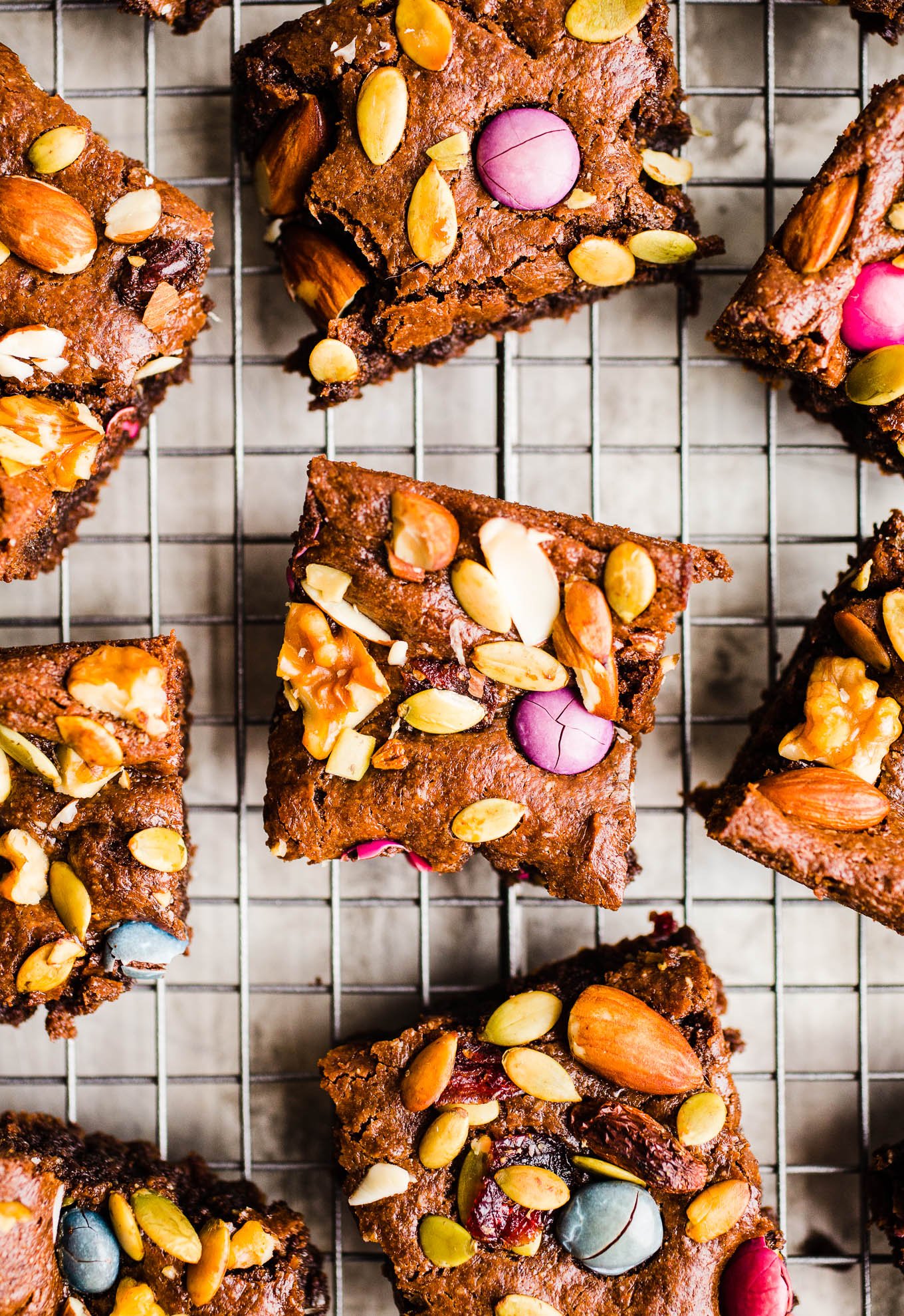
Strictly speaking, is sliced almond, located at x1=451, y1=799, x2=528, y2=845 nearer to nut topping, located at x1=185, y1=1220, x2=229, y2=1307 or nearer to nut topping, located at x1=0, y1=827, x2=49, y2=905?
nut topping, located at x1=0, y1=827, x2=49, y2=905

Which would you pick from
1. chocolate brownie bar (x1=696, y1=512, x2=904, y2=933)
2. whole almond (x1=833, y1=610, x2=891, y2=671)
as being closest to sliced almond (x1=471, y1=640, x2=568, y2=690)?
chocolate brownie bar (x1=696, y1=512, x2=904, y2=933)

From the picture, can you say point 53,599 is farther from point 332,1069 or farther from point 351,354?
point 332,1069

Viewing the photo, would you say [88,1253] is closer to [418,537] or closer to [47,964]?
[47,964]

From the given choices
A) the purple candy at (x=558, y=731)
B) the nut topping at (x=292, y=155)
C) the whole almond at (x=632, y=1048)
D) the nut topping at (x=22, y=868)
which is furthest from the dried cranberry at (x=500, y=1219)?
the nut topping at (x=292, y=155)

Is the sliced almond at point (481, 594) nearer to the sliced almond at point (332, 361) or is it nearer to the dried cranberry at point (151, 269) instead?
the sliced almond at point (332, 361)

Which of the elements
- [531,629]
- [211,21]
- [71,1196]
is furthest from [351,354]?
[71,1196]

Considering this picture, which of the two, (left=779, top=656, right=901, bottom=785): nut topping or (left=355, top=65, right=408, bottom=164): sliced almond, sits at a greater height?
(left=355, top=65, right=408, bottom=164): sliced almond

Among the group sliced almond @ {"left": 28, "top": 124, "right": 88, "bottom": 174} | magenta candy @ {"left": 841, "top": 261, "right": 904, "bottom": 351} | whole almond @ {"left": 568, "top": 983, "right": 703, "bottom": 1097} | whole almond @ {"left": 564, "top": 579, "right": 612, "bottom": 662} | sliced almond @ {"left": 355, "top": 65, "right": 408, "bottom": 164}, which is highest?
sliced almond @ {"left": 355, "top": 65, "right": 408, "bottom": 164}
